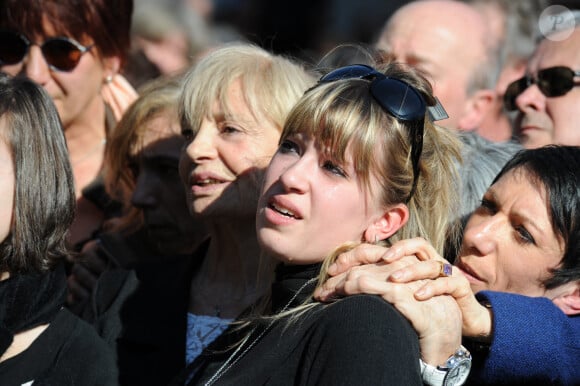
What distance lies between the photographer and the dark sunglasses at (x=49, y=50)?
4.07m

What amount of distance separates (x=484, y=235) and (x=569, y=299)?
0.31 metres

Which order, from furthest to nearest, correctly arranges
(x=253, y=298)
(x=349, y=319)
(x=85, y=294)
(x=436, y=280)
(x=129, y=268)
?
(x=85, y=294) → (x=129, y=268) → (x=253, y=298) → (x=436, y=280) → (x=349, y=319)

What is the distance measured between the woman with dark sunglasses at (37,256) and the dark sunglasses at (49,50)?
3.93 ft

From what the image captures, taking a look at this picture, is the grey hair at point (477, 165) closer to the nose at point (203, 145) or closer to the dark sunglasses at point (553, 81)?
the dark sunglasses at point (553, 81)

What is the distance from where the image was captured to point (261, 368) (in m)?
2.29

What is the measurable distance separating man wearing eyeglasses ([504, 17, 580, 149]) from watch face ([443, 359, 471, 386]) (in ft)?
5.46

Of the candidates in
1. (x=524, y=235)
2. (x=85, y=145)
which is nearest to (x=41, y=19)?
(x=85, y=145)

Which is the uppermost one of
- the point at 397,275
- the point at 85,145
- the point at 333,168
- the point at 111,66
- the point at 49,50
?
the point at 333,168

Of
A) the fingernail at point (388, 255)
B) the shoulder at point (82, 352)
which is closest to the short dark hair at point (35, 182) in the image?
the shoulder at point (82, 352)

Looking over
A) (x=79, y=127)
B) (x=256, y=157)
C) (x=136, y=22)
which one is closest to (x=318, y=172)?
(x=256, y=157)

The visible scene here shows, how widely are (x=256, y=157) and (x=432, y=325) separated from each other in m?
1.19

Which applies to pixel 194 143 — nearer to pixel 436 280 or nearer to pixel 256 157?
pixel 256 157

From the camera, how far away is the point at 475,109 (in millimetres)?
4523

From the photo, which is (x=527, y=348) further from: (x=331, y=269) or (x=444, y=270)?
(x=331, y=269)
